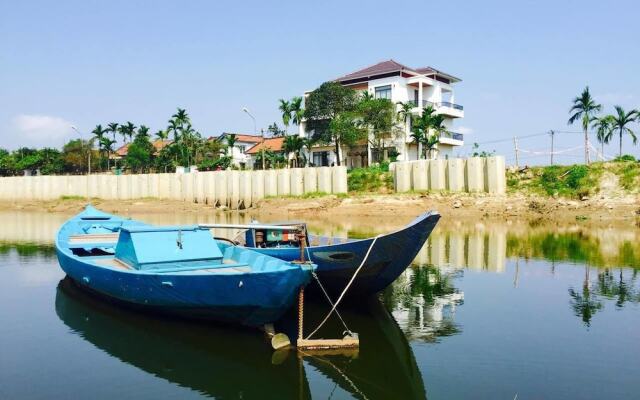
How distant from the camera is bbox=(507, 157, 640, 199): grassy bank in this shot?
153 ft

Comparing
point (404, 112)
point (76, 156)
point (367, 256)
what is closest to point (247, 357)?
point (367, 256)

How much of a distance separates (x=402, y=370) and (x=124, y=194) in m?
63.0

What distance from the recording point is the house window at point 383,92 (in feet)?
210

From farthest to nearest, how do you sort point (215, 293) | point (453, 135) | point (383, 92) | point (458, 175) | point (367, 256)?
point (453, 135), point (383, 92), point (458, 175), point (367, 256), point (215, 293)

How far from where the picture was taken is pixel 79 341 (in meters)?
13.2

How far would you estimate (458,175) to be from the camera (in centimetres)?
4869

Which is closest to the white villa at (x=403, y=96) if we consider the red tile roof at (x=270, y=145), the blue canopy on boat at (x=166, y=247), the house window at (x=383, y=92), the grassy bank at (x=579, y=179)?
the house window at (x=383, y=92)

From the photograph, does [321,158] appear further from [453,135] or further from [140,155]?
[140,155]

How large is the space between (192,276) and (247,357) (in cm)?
219

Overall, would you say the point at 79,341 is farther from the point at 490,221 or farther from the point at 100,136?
the point at 100,136

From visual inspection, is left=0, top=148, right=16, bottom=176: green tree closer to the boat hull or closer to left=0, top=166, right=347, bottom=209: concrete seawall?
left=0, top=166, right=347, bottom=209: concrete seawall

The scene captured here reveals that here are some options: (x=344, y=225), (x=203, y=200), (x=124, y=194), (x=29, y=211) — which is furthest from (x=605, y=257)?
(x=29, y=211)

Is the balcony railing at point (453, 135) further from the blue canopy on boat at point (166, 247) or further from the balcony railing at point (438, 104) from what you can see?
the blue canopy on boat at point (166, 247)

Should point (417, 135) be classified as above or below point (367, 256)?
above
